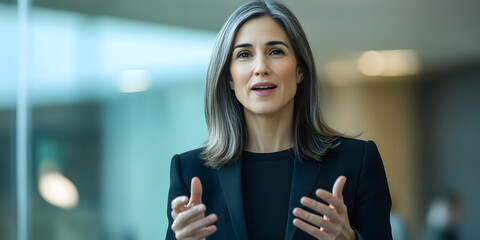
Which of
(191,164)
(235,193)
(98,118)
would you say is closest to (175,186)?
(191,164)

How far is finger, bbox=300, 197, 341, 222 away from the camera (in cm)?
164

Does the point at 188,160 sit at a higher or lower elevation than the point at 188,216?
higher

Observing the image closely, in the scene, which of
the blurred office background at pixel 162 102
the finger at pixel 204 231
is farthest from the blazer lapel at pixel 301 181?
the blurred office background at pixel 162 102

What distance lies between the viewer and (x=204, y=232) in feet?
5.55

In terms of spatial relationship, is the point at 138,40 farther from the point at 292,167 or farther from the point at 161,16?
the point at 292,167

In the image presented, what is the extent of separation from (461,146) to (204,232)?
2981 millimetres

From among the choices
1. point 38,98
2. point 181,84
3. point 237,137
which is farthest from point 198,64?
point 237,137

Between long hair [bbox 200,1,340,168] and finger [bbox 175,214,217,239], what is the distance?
0.29m

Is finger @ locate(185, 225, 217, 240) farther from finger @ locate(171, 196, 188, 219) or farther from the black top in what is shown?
the black top

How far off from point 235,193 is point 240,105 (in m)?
0.31

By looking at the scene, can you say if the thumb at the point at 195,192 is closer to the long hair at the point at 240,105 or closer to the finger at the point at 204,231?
the finger at the point at 204,231

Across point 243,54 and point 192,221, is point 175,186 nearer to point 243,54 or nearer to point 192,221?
point 192,221

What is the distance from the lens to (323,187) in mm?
1869

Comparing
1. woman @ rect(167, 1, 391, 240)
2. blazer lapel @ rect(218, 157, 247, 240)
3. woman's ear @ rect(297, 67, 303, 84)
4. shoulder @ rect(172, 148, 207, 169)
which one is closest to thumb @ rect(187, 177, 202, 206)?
woman @ rect(167, 1, 391, 240)
